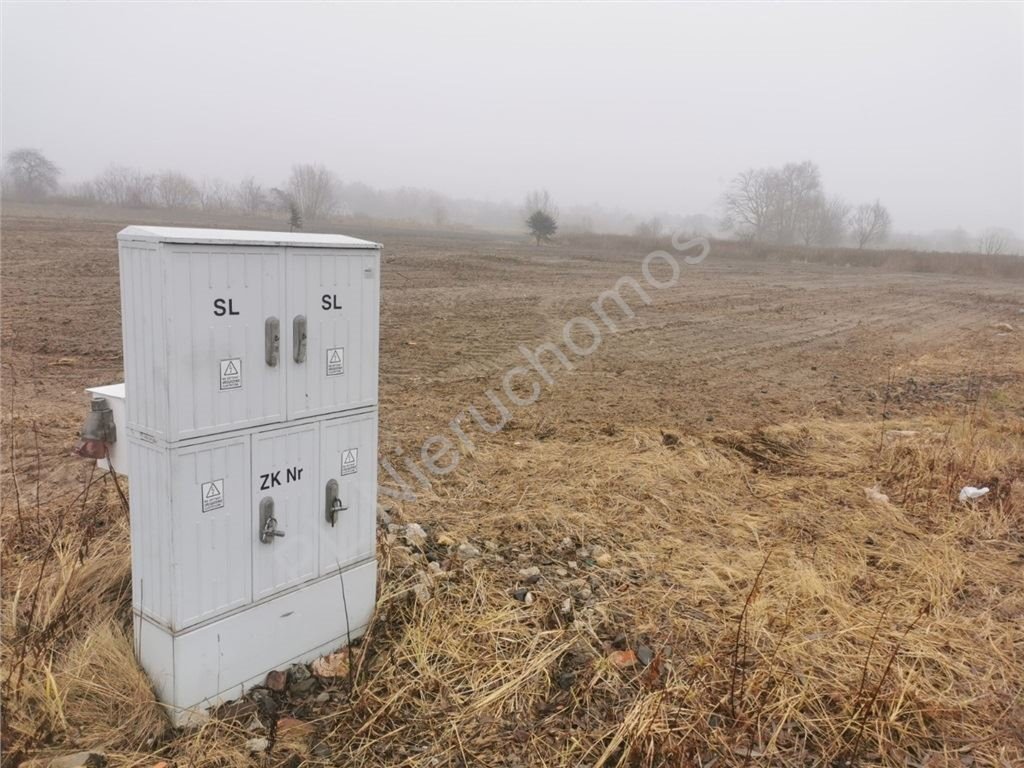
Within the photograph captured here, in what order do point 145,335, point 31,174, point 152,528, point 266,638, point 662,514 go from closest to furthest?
point 145,335
point 152,528
point 266,638
point 662,514
point 31,174

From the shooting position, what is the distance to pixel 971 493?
5102 mm

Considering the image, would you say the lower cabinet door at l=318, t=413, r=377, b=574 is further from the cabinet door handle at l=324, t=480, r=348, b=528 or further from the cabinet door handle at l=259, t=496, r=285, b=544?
the cabinet door handle at l=259, t=496, r=285, b=544

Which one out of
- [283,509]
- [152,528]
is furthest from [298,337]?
[152,528]

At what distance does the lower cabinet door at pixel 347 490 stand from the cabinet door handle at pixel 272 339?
390 mm

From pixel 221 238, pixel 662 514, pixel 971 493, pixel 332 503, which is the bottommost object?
pixel 662 514

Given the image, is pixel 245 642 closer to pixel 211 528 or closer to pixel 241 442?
pixel 211 528

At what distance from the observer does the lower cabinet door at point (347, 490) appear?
297 centimetres

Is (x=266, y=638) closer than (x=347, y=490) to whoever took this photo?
Yes

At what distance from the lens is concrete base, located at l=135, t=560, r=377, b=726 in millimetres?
2562

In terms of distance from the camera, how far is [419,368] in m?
9.05

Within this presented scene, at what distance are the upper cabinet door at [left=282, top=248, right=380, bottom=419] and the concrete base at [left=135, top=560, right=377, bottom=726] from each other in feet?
2.57

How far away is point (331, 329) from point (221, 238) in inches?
23.2

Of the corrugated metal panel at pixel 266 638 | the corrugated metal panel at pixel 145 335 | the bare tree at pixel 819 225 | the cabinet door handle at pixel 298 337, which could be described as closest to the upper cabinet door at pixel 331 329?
the cabinet door handle at pixel 298 337

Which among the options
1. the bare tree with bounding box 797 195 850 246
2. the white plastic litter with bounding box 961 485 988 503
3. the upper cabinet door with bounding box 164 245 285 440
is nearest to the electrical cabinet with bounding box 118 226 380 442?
the upper cabinet door with bounding box 164 245 285 440
